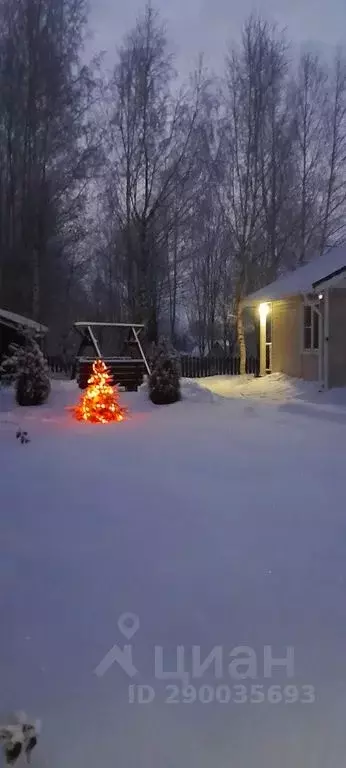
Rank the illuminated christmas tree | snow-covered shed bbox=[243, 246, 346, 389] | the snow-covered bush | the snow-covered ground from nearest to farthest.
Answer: the snow-covered ground
the illuminated christmas tree
the snow-covered bush
snow-covered shed bbox=[243, 246, 346, 389]

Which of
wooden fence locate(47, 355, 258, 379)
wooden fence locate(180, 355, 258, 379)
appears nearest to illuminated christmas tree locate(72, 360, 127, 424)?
wooden fence locate(47, 355, 258, 379)

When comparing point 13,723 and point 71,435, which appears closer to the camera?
point 13,723

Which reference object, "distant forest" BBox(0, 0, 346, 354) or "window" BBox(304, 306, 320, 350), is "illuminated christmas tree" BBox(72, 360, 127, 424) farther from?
"distant forest" BBox(0, 0, 346, 354)

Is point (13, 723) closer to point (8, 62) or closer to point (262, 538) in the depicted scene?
point (262, 538)

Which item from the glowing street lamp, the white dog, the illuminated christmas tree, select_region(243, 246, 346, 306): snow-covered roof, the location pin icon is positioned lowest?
the location pin icon

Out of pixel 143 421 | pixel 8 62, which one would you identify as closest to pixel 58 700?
pixel 143 421

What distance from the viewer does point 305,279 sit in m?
18.2

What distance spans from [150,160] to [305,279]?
10.6 meters

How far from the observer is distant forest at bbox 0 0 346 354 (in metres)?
24.3

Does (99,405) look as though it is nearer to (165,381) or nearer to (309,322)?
(165,381)

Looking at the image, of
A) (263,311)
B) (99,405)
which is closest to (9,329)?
(263,311)

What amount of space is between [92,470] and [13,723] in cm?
471

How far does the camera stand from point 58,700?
9.30 ft

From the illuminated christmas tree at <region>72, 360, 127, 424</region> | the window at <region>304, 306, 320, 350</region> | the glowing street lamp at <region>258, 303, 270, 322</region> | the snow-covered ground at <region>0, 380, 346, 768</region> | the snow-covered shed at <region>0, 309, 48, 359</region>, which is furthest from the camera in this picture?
the glowing street lamp at <region>258, 303, 270, 322</region>
